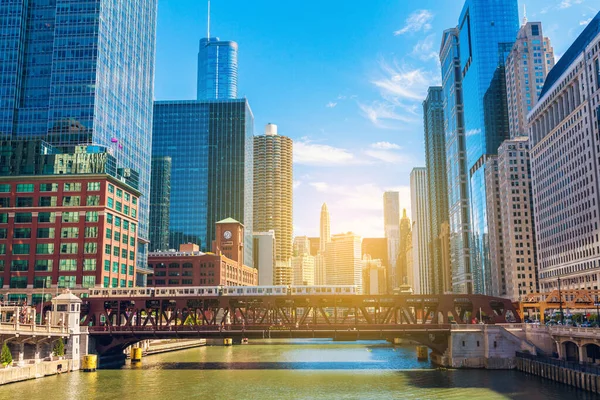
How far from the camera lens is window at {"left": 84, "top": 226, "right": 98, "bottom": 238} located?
13025 cm

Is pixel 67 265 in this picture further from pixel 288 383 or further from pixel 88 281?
pixel 288 383

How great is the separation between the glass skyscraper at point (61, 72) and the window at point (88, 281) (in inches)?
1468

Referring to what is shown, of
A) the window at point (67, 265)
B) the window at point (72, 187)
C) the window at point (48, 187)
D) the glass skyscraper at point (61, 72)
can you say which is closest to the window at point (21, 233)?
the window at point (48, 187)

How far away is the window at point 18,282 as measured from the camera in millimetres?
129000

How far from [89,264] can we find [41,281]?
35.2 feet

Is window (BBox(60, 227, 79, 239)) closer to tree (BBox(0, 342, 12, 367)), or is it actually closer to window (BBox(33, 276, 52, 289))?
window (BBox(33, 276, 52, 289))

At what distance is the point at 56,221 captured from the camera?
13088 centimetres

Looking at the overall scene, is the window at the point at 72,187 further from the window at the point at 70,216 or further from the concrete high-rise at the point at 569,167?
the concrete high-rise at the point at 569,167

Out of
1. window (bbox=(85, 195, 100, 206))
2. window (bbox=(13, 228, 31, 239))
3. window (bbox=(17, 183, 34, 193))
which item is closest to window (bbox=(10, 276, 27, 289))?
window (bbox=(13, 228, 31, 239))

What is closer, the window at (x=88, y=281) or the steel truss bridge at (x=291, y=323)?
the steel truss bridge at (x=291, y=323)

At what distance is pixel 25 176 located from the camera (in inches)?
5172

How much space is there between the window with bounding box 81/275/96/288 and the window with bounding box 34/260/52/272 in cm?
791

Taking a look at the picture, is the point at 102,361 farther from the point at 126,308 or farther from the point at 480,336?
the point at 480,336

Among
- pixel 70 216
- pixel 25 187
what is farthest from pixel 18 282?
pixel 25 187
